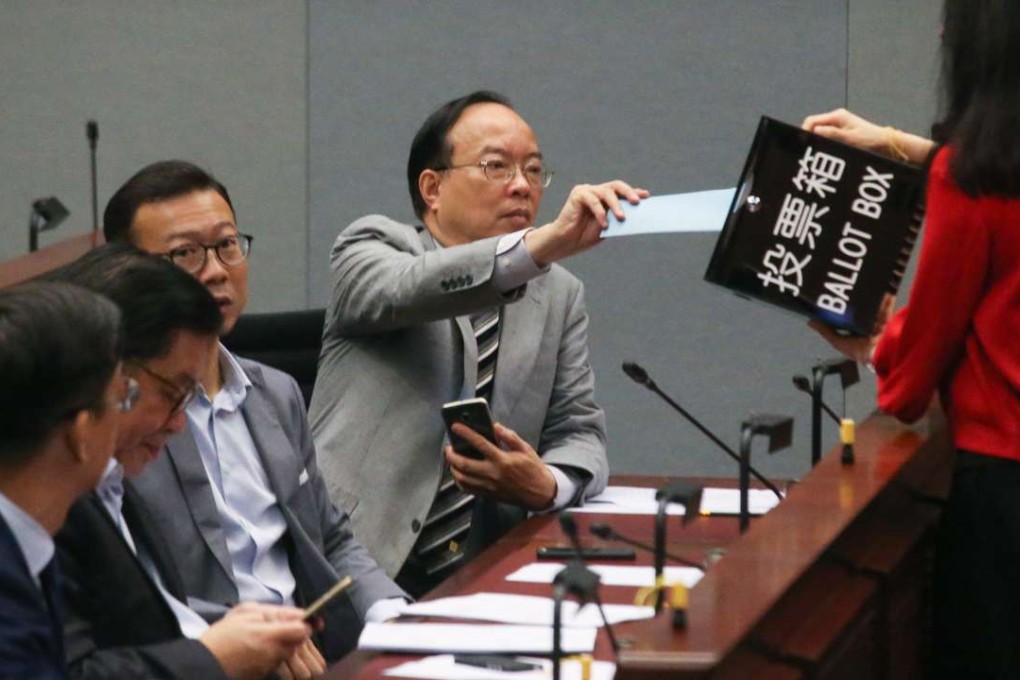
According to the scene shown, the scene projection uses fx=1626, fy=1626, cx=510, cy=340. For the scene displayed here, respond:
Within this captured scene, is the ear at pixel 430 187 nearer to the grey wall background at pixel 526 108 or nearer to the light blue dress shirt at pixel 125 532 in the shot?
the light blue dress shirt at pixel 125 532

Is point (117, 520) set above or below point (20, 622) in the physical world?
below

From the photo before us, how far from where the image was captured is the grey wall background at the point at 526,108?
5.38 meters

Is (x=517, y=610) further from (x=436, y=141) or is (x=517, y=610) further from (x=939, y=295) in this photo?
(x=436, y=141)

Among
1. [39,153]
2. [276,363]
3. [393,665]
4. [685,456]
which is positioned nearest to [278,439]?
[393,665]

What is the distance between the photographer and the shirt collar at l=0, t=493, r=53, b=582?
161 cm

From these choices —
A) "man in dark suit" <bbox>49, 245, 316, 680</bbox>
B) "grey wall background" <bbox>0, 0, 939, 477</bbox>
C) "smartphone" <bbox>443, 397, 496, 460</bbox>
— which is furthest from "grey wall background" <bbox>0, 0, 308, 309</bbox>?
"man in dark suit" <bbox>49, 245, 316, 680</bbox>

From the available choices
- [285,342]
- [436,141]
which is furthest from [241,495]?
[285,342]

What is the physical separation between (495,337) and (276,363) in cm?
82

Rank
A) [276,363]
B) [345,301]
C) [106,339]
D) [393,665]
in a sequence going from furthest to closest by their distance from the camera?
[276,363], [345,301], [393,665], [106,339]

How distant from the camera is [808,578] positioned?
1896 millimetres

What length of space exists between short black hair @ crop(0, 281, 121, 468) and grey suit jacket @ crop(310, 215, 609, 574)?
1.43 metres

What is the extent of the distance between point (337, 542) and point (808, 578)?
1.10m

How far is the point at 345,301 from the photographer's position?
10.7ft

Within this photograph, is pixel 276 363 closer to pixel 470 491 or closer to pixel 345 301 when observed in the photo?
pixel 345 301
